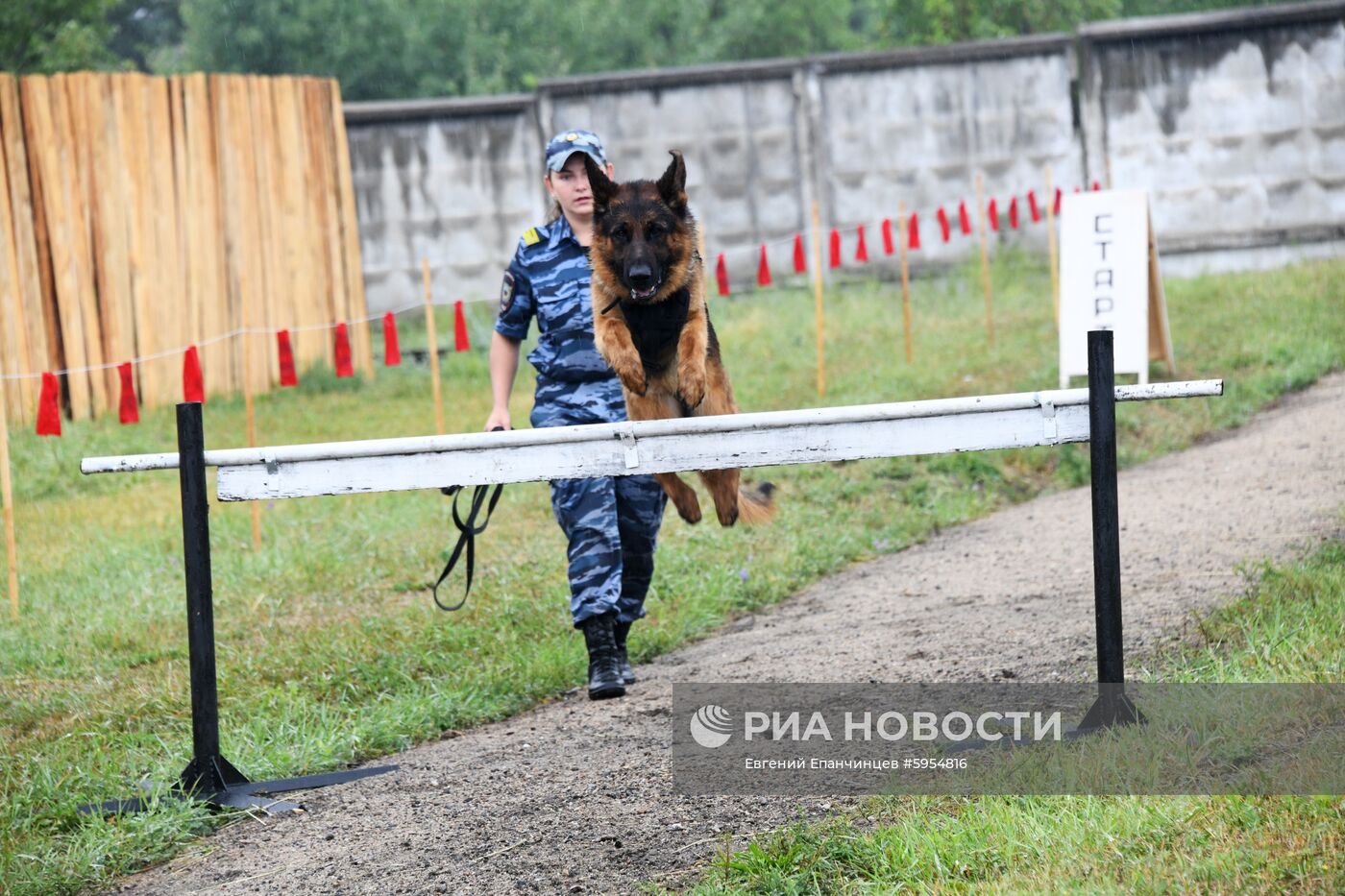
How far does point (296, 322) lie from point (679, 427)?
927cm

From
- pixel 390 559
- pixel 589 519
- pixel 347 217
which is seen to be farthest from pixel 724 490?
pixel 347 217

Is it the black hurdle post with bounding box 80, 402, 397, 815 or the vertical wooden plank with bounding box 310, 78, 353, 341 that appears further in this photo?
the vertical wooden plank with bounding box 310, 78, 353, 341

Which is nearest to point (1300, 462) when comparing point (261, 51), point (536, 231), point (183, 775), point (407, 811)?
point (536, 231)

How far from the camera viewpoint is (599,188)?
4.62m

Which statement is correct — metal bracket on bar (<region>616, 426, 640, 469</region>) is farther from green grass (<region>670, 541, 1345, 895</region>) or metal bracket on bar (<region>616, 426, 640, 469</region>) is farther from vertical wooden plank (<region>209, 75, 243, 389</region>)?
vertical wooden plank (<region>209, 75, 243, 389</region>)

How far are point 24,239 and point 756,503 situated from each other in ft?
24.7

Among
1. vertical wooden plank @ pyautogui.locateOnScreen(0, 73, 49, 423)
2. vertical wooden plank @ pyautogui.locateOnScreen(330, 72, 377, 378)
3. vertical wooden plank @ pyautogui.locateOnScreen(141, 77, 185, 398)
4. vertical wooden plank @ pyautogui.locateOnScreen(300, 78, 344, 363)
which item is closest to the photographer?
vertical wooden plank @ pyautogui.locateOnScreen(0, 73, 49, 423)

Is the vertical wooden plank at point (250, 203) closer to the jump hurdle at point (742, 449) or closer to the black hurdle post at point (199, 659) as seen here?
the black hurdle post at point (199, 659)

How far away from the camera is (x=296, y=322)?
1241 centimetres

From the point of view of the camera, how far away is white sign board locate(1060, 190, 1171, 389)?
29.9ft

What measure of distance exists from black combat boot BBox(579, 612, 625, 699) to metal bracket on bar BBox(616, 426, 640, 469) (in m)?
1.24

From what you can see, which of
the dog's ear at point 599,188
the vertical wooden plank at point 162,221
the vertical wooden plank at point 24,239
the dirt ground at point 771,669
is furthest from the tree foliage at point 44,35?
the dog's ear at point 599,188

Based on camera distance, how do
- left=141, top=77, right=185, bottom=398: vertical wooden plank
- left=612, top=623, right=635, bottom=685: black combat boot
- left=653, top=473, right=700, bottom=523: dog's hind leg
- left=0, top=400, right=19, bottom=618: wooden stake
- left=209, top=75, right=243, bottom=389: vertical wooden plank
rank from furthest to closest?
left=209, top=75, right=243, bottom=389: vertical wooden plank < left=141, top=77, right=185, bottom=398: vertical wooden plank < left=0, top=400, right=19, bottom=618: wooden stake < left=612, top=623, right=635, bottom=685: black combat boot < left=653, top=473, right=700, bottom=523: dog's hind leg

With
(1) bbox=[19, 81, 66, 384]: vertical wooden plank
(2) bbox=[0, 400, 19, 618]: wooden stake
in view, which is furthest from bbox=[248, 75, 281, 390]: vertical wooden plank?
(2) bbox=[0, 400, 19, 618]: wooden stake
